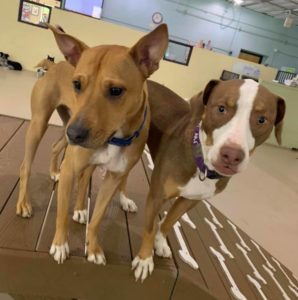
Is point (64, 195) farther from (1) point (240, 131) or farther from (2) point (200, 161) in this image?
(1) point (240, 131)

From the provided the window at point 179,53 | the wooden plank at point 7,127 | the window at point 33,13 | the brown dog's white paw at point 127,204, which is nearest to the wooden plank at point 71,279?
the brown dog's white paw at point 127,204

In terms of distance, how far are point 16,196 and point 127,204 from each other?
2.11 feet

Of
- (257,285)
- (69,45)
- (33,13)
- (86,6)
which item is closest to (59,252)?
(69,45)

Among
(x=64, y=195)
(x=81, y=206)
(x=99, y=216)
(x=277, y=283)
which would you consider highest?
(x=64, y=195)

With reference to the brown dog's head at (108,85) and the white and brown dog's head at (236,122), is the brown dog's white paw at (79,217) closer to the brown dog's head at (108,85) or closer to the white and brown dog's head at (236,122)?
the brown dog's head at (108,85)

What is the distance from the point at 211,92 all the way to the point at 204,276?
0.96 metres

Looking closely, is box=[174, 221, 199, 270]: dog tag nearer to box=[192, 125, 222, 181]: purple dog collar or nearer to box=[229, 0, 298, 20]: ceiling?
box=[192, 125, 222, 181]: purple dog collar

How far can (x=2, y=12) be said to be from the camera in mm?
8992

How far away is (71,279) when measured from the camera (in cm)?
171

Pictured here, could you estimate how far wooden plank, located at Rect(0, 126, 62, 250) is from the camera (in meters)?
1.67

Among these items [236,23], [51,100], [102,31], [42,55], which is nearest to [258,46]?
[236,23]

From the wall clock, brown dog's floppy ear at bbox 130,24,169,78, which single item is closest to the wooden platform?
brown dog's floppy ear at bbox 130,24,169,78

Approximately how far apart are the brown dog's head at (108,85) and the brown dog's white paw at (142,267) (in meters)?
0.64

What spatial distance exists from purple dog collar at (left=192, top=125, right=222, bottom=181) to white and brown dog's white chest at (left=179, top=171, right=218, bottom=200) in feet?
0.08
